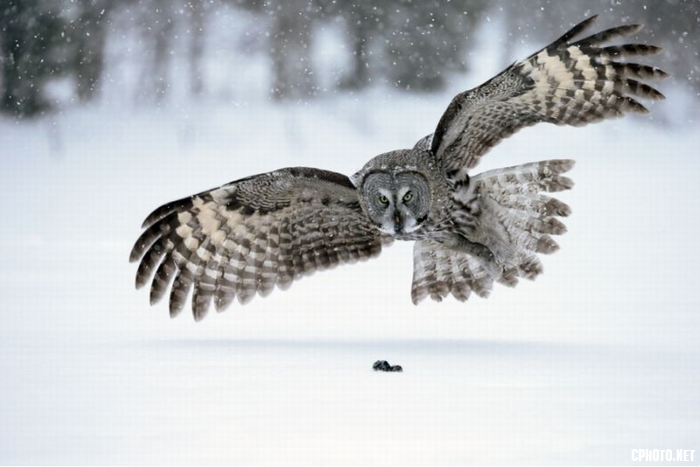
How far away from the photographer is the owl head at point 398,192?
377 cm

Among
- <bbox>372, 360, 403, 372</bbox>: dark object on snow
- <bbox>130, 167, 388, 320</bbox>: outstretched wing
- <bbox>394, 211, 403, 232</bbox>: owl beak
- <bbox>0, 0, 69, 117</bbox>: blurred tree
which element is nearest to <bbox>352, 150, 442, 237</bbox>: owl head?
<bbox>394, 211, 403, 232</bbox>: owl beak

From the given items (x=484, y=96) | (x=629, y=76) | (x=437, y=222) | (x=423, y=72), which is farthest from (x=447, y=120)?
(x=423, y=72)

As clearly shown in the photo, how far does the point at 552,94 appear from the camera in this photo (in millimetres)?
3713

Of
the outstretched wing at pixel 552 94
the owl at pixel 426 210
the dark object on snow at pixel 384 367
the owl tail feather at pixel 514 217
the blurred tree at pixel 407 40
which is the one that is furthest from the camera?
the blurred tree at pixel 407 40

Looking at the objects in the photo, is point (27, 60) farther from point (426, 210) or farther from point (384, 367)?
point (384, 367)

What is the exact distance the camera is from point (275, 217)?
396 cm

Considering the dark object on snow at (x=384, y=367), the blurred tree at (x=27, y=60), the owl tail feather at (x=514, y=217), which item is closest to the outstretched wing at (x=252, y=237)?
the owl tail feather at (x=514, y=217)

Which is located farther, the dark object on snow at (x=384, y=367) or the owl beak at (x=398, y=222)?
the owl beak at (x=398, y=222)

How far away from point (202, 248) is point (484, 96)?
1.28m

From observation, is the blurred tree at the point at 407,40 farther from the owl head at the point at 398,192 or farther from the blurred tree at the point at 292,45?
the owl head at the point at 398,192

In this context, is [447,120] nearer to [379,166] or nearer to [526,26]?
[379,166]

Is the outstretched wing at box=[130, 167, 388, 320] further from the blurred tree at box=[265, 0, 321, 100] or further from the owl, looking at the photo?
the blurred tree at box=[265, 0, 321, 100]

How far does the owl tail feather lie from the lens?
3.89 m

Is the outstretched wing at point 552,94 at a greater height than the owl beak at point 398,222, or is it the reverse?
the outstretched wing at point 552,94
